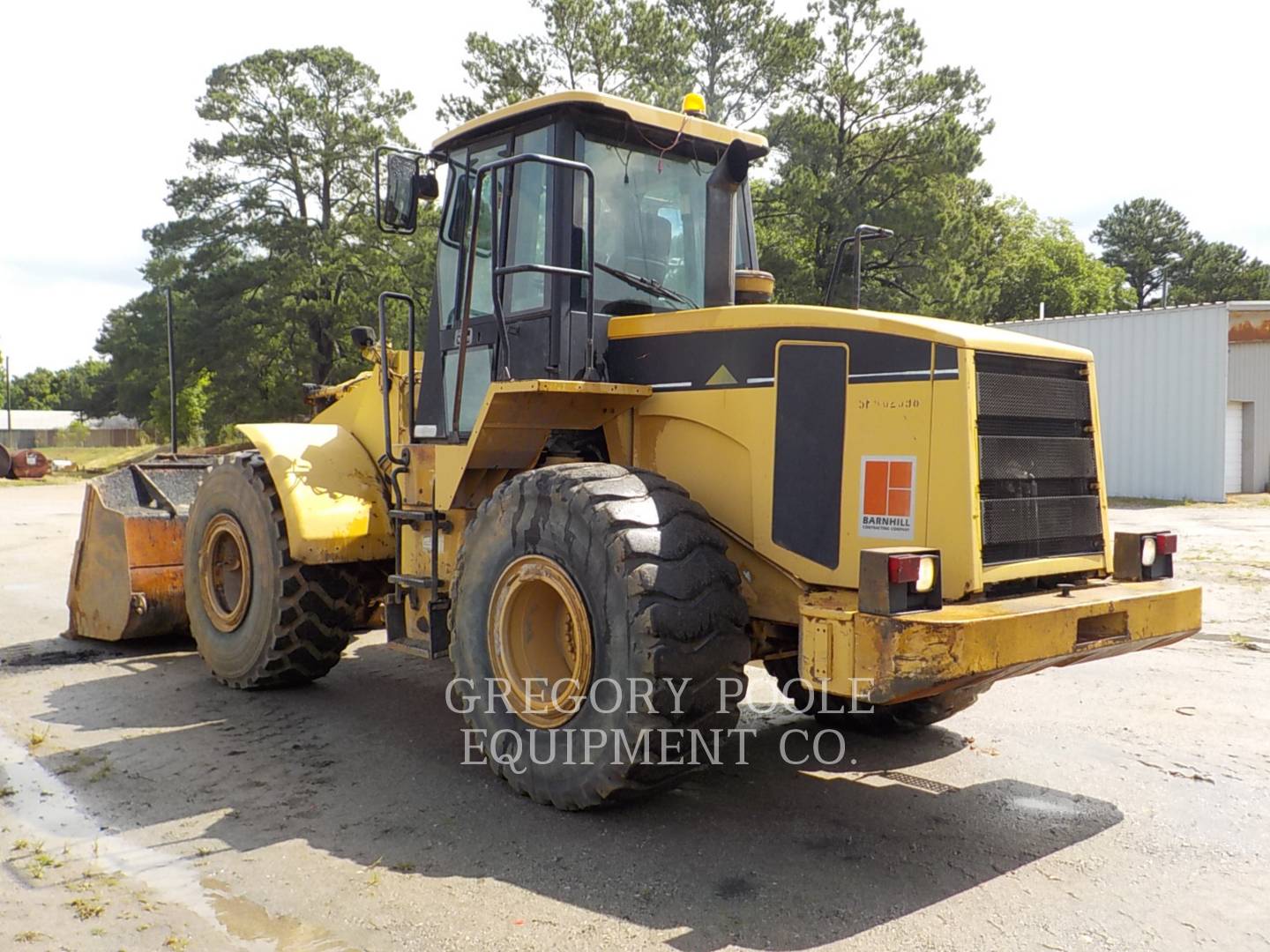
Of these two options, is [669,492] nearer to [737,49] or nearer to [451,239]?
[451,239]

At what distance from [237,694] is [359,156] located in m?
30.1

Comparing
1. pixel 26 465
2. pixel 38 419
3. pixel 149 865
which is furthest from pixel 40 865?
pixel 38 419

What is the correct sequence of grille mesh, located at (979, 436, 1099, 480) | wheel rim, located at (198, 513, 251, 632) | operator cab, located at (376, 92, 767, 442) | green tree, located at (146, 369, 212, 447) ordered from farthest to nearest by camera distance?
green tree, located at (146, 369, 212, 447) < wheel rim, located at (198, 513, 251, 632) < operator cab, located at (376, 92, 767, 442) < grille mesh, located at (979, 436, 1099, 480)

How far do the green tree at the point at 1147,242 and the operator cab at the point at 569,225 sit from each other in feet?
246

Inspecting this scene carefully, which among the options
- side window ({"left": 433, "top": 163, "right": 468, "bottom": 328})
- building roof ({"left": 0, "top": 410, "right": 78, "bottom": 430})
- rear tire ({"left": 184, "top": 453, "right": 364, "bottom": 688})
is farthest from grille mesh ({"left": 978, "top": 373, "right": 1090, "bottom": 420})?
building roof ({"left": 0, "top": 410, "right": 78, "bottom": 430})

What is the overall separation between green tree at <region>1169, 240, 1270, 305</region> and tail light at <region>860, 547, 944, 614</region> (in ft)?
230

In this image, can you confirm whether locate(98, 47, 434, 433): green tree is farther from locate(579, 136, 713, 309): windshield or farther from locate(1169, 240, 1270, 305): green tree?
locate(1169, 240, 1270, 305): green tree

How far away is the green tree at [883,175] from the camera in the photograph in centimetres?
2584

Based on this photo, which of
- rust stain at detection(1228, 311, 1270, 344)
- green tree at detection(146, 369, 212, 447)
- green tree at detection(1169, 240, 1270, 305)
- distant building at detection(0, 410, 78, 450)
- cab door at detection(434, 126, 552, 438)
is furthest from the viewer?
distant building at detection(0, 410, 78, 450)

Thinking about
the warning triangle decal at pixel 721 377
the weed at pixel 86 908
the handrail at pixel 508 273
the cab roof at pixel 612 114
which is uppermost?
the cab roof at pixel 612 114

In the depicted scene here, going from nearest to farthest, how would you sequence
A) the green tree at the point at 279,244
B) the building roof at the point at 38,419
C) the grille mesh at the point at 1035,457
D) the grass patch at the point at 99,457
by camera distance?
the grille mesh at the point at 1035,457, the green tree at the point at 279,244, the grass patch at the point at 99,457, the building roof at the point at 38,419

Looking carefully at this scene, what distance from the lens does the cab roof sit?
5.43 meters

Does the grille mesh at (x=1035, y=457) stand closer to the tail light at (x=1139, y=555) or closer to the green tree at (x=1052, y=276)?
the tail light at (x=1139, y=555)

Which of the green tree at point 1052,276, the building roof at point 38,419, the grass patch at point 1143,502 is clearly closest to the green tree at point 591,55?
the grass patch at point 1143,502
